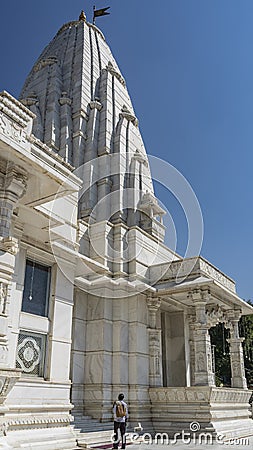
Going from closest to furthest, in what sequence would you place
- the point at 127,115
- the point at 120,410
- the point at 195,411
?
the point at 120,410, the point at 195,411, the point at 127,115

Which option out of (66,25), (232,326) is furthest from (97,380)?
(66,25)

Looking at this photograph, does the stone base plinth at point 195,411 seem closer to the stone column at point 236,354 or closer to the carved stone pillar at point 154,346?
the carved stone pillar at point 154,346

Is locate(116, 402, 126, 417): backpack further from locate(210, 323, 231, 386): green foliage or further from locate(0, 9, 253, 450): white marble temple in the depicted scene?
locate(210, 323, 231, 386): green foliage

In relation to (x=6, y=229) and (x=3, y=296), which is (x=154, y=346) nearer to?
(x=3, y=296)

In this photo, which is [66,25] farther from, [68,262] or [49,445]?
[49,445]

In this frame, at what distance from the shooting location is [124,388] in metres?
14.0

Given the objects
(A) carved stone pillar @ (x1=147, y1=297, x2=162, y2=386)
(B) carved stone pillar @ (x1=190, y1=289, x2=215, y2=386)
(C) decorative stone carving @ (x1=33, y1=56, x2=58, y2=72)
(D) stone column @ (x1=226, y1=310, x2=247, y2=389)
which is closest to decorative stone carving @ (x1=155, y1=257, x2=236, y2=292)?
(B) carved stone pillar @ (x1=190, y1=289, x2=215, y2=386)

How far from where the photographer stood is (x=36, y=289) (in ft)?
37.5

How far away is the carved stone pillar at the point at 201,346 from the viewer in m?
13.6

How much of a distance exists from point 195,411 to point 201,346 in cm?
199

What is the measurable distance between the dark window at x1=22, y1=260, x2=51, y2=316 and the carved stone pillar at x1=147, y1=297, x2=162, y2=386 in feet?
16.3

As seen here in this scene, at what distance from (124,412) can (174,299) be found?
22.9 ft

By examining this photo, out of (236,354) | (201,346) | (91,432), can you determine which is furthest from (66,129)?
(91,432)

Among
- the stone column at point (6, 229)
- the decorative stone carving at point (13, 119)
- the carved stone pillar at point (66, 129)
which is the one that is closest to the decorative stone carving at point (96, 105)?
the carved stone pillar at point (66, 129)
